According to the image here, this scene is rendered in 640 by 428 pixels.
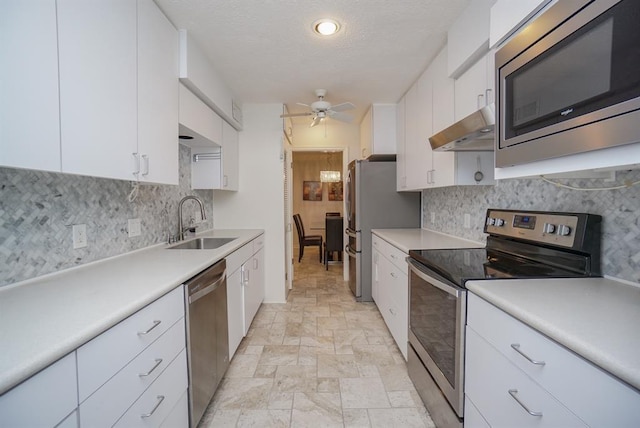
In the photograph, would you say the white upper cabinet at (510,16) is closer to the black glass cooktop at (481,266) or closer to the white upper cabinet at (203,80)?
the black glass cooktop at (481,266)

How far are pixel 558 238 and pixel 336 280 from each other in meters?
3.22

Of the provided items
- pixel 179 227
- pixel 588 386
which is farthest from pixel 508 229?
pixel 179 227

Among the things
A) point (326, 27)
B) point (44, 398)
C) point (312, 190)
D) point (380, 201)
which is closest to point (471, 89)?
point (326, 27)

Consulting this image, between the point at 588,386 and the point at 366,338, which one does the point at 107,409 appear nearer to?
the point at 588,386

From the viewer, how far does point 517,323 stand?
836 mm

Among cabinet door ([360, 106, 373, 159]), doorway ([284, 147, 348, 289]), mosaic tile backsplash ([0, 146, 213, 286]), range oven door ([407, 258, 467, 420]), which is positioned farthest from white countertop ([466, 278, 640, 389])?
doorway ([284, 147, 348, 289])

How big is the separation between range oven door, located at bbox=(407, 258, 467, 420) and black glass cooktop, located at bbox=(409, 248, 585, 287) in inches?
1.9

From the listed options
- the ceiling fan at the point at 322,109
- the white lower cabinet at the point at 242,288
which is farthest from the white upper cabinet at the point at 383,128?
the white lower cabinet at the point at 242,288

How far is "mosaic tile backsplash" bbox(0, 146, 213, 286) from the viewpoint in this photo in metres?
1.03

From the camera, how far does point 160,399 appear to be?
3.37 feet

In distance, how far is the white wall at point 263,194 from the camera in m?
3.10

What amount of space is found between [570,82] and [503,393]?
995mm

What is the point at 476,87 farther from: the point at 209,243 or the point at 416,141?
the point at 209,243

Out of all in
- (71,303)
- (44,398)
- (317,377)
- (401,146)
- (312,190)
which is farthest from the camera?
(312,190)
